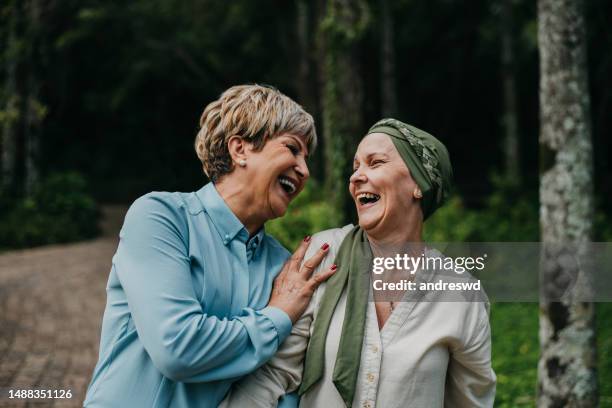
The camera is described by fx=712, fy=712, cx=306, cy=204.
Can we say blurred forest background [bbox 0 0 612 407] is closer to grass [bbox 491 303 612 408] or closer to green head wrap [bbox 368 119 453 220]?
grass [bbox 491 303 612 408]

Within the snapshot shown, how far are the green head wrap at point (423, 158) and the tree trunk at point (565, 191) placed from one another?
2002 mm

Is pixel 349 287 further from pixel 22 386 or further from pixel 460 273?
pixel 22 386

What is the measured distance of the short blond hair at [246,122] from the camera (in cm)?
247

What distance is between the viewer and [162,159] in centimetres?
2986

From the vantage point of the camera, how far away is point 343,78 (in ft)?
25.8

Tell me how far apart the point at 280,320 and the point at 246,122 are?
0.69 meters

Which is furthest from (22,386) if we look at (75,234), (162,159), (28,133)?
(162,159)

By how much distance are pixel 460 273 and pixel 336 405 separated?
2.10 feet

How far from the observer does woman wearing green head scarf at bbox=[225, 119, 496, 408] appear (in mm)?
2332

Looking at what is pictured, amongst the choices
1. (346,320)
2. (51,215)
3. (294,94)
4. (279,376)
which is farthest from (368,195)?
(294,94)

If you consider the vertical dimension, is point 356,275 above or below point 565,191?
below

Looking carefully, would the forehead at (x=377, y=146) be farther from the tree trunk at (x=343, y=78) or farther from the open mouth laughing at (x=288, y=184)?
the tree trunk at (x=343, y=78)

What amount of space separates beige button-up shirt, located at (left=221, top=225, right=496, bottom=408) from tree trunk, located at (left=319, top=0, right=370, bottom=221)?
516 centimetres

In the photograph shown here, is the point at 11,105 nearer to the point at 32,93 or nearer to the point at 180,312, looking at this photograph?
the point at 32,93
